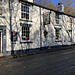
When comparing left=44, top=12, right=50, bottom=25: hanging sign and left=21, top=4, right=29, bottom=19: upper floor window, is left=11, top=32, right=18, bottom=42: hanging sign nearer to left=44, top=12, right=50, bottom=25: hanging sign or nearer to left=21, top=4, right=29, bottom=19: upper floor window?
left=21, top=4, right=29, bottom=19: upper floor window

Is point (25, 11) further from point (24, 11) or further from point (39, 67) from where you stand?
point (39, 67)

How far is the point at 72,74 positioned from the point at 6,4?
9666mm

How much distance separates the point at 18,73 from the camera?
5617 mm

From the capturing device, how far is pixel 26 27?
1320cm

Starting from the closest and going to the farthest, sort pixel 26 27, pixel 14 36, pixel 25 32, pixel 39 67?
pixel 39 67, pixel 14 36, pixel 25 32, pixel 26 27

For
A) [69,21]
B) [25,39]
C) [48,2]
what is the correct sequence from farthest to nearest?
1. [48,2]
2. [69,21]
3. [25,39]

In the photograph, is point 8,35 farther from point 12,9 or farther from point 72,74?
point 72,74

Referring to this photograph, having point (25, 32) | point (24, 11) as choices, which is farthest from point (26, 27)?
point (24, 11)

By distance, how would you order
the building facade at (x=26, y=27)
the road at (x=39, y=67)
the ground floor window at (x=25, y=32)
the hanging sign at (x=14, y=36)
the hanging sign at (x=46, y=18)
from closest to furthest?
the road at (x=39, y=67), the building facade at (x=26, y=27), the hanging sign at (x=14, y=36), the ground floor window at (x=25, y=32), the hanging sign at (x=46, y=18)

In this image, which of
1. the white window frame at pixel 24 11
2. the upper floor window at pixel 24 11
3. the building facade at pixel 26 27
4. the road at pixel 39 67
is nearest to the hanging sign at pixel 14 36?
the building facade at pixel 26 27

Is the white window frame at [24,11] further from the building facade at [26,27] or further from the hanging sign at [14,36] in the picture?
the hanging sign at [14,36]

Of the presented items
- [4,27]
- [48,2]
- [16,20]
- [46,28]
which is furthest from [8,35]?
[48,2]

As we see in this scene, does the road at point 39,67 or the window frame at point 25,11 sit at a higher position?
the window frame at point 25,11

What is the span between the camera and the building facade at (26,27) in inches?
445
